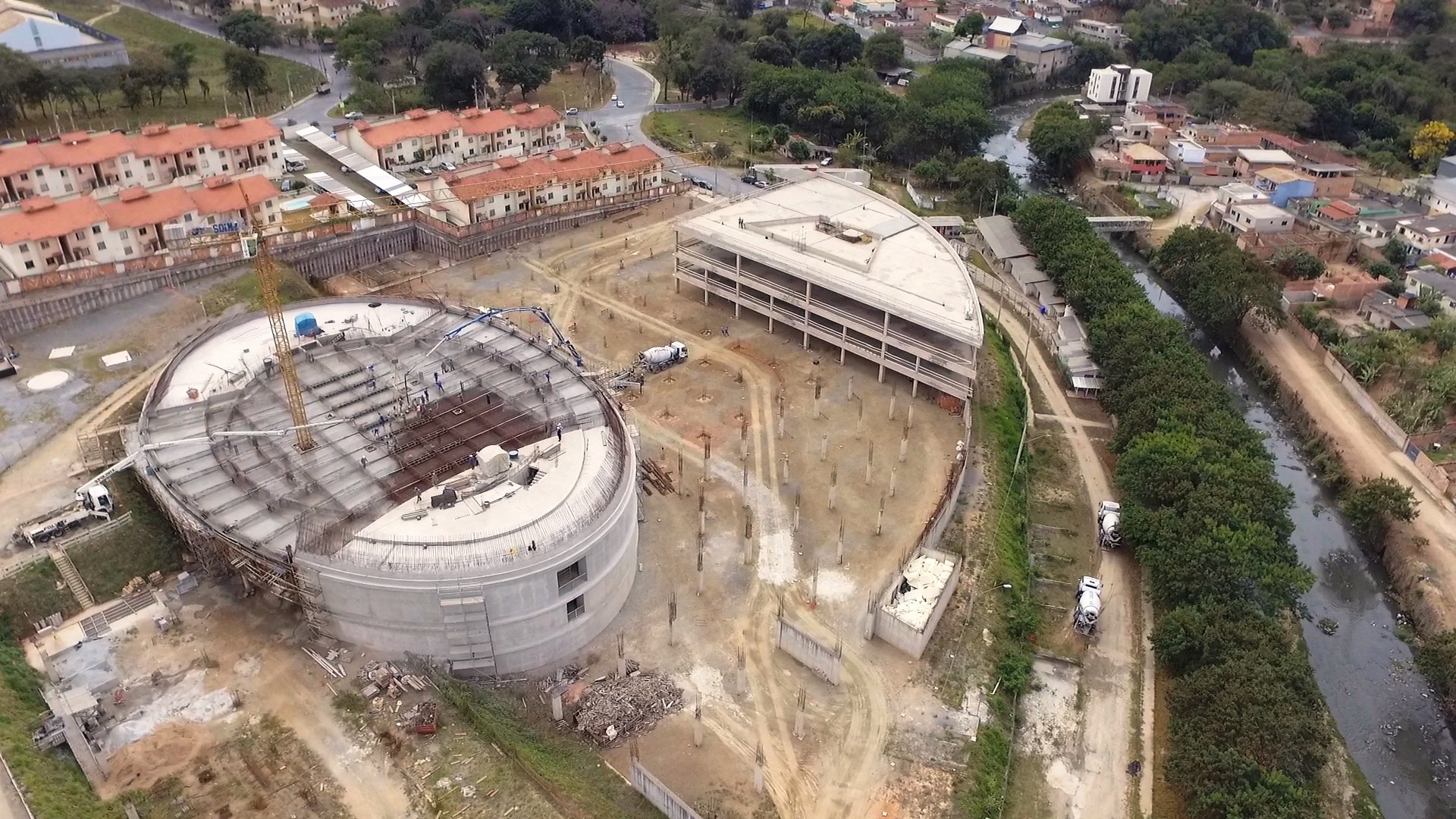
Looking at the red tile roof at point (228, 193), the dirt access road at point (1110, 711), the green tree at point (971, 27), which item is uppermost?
the green tree at point (971, 27)

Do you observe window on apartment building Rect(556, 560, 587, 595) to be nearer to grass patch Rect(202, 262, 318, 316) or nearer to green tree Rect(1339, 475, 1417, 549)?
grass patch Rect(202, 262, 318, 316)

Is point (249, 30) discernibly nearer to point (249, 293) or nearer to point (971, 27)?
point (249, 293)

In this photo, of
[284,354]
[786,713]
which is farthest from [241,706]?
[786,713]

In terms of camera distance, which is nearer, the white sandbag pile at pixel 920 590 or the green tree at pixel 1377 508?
the white sandbag pile at pixel 920 590

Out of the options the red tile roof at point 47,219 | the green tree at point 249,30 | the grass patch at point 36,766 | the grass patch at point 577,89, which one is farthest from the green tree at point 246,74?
the grass patch at point 36,766

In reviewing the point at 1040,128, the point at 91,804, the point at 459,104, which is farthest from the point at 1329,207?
the point at 91,804

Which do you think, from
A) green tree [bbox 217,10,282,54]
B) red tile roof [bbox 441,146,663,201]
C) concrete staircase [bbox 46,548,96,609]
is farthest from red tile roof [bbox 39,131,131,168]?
concrete staircase [bbox 46,548,96,609]

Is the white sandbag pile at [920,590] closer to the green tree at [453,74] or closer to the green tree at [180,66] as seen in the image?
the green tree at [453,74]

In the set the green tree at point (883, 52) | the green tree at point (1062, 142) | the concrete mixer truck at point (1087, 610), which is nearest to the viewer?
the concrete mixer truck at point (1087, 610)
